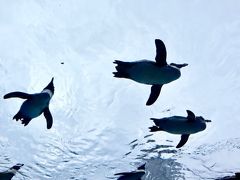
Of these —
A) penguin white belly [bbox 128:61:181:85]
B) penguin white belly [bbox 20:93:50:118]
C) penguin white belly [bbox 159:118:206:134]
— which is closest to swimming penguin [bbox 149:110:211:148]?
penguin white belly [bbox 159:118:206:134]

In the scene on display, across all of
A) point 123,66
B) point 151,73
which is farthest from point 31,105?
point 151,73

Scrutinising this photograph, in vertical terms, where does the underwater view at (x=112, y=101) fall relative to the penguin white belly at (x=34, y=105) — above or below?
above

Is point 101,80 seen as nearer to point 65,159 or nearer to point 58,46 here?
point 58,46

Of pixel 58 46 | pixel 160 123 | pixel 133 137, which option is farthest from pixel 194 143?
pixel 160 123

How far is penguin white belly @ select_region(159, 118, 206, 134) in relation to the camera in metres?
7.02

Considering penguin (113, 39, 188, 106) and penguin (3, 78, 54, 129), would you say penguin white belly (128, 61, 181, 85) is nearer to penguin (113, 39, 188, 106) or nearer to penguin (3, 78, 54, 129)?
penguin (113, 39, 188, 106)

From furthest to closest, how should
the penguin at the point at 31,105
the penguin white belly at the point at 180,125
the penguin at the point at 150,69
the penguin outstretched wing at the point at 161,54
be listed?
1. the penguin white belly at the point at 180,125
2. the penguin at the point at 31,105
3. the penguin at the point at 150,69
4. the penguin outstretched wing at the point at 161,54

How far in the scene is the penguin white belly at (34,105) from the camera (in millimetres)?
6926

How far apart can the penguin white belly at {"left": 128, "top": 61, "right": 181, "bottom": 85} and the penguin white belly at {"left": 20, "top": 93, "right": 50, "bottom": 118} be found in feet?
6.45

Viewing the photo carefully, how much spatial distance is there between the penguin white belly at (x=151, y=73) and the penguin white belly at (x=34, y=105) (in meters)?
1.96

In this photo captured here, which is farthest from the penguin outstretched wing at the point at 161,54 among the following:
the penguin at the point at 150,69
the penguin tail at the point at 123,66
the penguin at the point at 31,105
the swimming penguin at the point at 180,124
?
the penguin at the point at 31,105

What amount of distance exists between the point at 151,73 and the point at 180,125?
1.48 meters

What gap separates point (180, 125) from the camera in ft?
23.2

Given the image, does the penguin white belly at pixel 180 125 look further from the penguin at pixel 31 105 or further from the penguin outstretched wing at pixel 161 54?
the penguin at pixel 31 105
